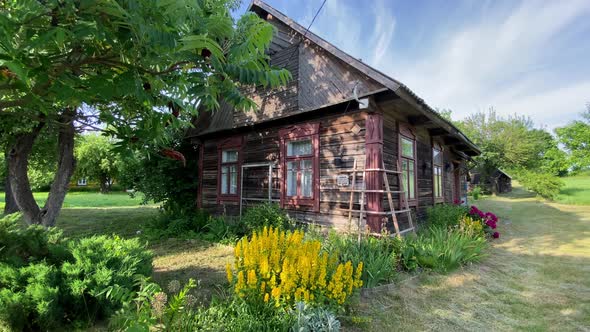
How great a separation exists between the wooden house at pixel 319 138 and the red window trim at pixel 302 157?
1.0 inches

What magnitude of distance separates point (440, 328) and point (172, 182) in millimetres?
9865

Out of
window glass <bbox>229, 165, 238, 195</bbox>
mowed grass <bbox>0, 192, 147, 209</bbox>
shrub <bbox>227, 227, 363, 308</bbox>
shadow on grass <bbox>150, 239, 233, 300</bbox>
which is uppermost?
window glass <bbox>229, 165, 238, 195</bbox>

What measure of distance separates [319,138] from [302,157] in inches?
A: 28.7

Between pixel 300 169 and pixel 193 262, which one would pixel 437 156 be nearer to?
pixel 300 169

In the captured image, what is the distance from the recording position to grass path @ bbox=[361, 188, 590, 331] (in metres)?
3.49

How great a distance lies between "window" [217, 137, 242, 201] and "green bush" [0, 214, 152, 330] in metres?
5.40

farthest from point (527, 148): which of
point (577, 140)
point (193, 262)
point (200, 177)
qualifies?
point (193, 262)

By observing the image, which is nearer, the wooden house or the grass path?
the grass path

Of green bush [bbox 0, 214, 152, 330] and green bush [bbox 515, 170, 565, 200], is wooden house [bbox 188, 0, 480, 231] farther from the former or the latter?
green bush [bbox 515, 170, 565, 200]

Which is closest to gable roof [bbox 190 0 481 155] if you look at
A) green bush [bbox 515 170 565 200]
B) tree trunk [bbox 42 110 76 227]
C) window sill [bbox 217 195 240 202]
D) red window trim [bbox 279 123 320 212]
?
red window trim [bbox 279 123 320 212]

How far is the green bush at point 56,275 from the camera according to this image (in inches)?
109

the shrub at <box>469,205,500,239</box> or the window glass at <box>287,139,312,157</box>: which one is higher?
the window glass at <box>287,139,312,157</box>

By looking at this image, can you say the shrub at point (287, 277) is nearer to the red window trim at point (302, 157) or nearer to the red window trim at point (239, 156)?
the red window trim at point (302, 157)

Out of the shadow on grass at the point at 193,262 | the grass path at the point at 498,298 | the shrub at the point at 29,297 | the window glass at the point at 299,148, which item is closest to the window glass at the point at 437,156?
the grass path at the point at 498,298
